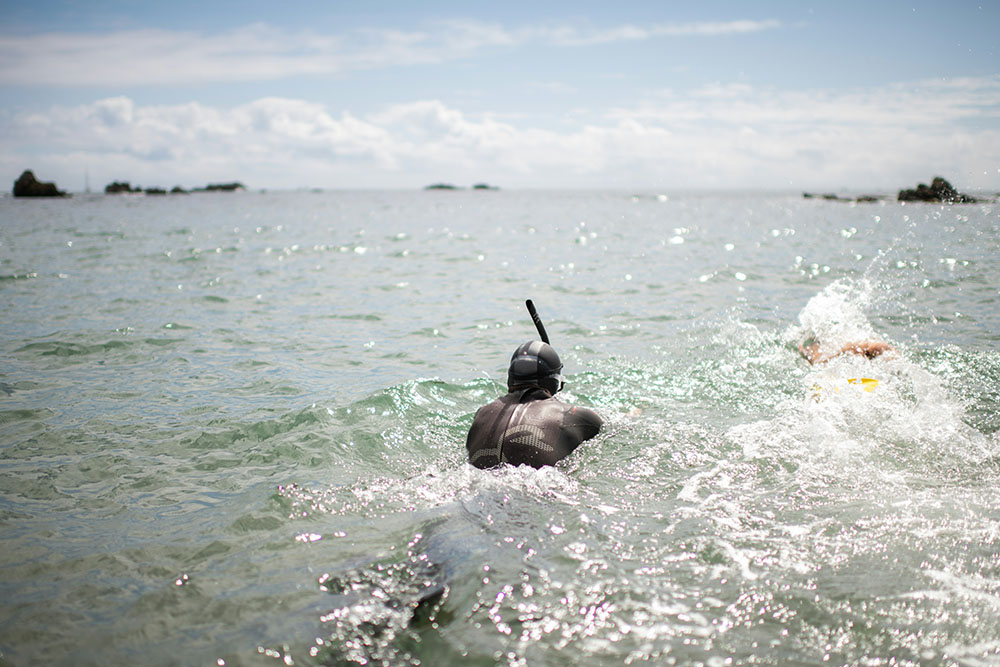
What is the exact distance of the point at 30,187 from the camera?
97.1 metres

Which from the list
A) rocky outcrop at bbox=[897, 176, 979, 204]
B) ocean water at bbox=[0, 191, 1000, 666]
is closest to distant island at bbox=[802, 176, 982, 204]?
rocky outcrop at bbox=[897, 176, 979, 204]

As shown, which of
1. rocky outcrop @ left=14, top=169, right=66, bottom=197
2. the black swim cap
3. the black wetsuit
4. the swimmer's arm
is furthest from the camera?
rocky outcrop @ left=14, top=169, right=66, bottom=197

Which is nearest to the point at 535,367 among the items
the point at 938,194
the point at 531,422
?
the point at 531,422

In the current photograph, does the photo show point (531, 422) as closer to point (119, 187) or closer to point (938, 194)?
point (938, 194)

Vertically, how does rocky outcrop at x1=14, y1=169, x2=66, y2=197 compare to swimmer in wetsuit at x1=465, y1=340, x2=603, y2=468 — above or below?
above

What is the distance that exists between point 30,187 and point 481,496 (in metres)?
117

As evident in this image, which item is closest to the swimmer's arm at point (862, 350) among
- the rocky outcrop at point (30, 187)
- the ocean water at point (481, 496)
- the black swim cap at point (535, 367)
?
the ocean water at point (481, 496)

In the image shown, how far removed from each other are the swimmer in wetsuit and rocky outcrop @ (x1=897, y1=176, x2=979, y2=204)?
2591 inches

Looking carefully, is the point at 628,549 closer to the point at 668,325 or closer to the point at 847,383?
the point at 847,383

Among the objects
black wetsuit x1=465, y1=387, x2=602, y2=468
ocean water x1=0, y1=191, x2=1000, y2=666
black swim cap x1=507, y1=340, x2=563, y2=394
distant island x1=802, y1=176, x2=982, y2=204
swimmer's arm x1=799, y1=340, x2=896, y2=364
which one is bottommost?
ocean water x1=0, y1=191, x2=1000, y2=666

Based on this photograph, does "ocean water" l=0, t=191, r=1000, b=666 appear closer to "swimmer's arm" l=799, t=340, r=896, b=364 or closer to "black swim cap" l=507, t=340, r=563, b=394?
"swimmer's arm" l=799, t=340, r=896, b=364

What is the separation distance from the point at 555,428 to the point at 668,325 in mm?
8163

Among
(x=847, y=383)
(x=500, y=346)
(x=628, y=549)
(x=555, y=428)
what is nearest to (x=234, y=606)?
(x=628, y=549)

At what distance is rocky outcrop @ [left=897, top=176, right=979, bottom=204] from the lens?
62.7 meters
